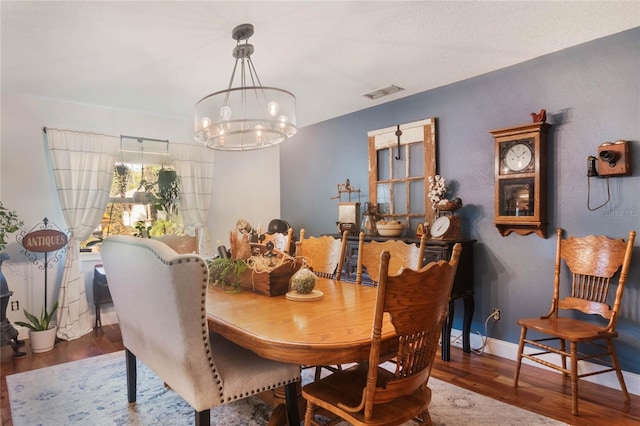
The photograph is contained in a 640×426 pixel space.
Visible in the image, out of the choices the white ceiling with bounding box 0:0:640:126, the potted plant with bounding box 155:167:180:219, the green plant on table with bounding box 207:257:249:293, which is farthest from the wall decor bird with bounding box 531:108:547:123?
the potted plant with bounding box 155:167:180:219

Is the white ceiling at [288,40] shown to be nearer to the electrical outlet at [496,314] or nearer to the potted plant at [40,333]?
the electrical outlet at [496,314]

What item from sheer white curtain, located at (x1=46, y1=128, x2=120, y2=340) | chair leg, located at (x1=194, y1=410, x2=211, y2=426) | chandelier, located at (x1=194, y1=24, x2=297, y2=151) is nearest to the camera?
chair leg, located at (x1=194, y1=410, x2=211, y2=426)

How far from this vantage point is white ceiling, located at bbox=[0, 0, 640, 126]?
7.06 feet

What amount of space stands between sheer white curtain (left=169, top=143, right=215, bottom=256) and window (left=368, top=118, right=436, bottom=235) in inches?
83.2

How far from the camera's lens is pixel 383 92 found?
11.8 ft

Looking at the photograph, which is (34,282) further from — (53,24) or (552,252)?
(552,252)

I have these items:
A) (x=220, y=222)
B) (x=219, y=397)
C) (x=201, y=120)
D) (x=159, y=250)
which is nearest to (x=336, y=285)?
(x=219, y=397)

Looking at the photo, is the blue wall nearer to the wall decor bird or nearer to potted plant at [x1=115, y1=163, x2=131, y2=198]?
the wall decor bird

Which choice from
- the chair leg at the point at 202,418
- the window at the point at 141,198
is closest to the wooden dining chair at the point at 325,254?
the chair leg at the point at 202,418

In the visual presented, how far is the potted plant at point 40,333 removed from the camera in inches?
131

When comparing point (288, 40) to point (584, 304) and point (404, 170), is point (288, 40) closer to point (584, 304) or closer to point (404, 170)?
point (404, 170)

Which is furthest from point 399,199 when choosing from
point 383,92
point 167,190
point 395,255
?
point 167,190

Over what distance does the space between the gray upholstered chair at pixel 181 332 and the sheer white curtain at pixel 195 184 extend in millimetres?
2686

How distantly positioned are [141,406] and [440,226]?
8.42 feet
